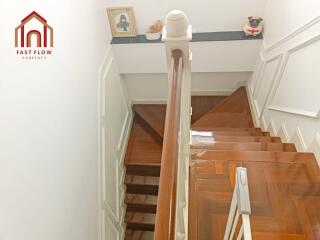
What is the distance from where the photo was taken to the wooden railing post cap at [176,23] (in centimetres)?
121

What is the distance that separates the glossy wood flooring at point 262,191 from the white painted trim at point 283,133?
0.73ft

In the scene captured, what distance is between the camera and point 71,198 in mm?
2227

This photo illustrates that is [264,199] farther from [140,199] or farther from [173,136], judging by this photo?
[140,199]

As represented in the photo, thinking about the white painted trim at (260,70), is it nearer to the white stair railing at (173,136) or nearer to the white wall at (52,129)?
the white wall at (52,129)

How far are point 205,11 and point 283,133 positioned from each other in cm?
169

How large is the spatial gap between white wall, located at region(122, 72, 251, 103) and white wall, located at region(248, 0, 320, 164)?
28.4 inches

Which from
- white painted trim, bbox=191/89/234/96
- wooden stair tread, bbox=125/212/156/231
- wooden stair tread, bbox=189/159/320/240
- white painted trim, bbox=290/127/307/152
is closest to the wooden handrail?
wooden stair tread, bbox=189/159/320/240

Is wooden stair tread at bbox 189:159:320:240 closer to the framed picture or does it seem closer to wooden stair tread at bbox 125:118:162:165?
wooden stair tread at bbox 125:118:162:165

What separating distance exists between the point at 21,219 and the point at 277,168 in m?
1.64

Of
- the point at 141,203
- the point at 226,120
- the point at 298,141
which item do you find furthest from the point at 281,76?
the point at 141,203

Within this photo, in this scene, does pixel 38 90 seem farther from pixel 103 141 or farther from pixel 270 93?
pixel 270 93

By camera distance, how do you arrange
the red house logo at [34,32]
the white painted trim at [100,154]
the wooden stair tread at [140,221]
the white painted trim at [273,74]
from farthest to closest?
the wooden stair tread at [140,221] → the white painted trim at [100,154] → the white painted trim at [273,74] → the red house logo at [34,32]

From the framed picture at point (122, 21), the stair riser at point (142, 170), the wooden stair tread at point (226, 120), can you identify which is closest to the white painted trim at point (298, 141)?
the wooden stair tread at point (226, 120)

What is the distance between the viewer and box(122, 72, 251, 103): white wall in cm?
407
